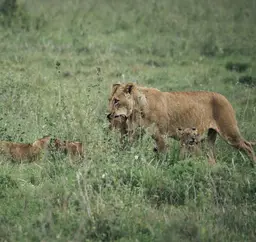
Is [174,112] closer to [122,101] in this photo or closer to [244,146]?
[122,101]

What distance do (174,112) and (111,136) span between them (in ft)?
5.67

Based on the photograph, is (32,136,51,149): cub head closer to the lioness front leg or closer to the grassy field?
the grassy field

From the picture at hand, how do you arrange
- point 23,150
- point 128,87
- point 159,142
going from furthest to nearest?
point 128,87, point 159,142, point 23,150

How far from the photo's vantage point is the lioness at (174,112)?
27.9ft

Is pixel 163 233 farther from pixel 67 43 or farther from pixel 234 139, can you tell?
pixel 67 43

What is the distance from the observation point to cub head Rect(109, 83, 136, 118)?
8461 millimetres

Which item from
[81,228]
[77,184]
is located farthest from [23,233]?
[77,184]

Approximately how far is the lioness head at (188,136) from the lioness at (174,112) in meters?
0.23

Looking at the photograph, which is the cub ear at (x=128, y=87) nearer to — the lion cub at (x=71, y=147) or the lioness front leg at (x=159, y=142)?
the lioness front leg at (x=159, y=142)

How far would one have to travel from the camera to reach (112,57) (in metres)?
15.6

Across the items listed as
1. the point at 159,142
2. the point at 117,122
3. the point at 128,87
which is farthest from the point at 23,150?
the point at 159,142

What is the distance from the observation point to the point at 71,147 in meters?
7.59

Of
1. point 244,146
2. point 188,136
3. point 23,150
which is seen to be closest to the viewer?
point 23,150

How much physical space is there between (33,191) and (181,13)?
15588 mm
